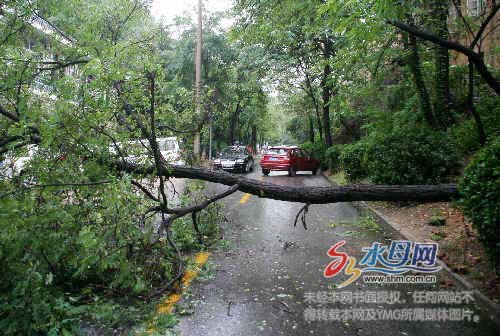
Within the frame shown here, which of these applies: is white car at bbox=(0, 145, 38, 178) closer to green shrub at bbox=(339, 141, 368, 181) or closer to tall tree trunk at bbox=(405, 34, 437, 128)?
tall tree trunk at bbox=(405, 34, 437, 128)

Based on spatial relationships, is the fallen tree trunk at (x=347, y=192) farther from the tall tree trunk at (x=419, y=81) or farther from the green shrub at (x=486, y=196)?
the tall tree trunk at (x=419, y=81)

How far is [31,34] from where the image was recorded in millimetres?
5922

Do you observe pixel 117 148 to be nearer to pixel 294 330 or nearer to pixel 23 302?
pixel 23 302

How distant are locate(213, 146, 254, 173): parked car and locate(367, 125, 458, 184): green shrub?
43.1 ft

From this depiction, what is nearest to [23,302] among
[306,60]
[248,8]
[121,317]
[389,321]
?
[121,317]

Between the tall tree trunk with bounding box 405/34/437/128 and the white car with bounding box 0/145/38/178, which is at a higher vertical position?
the tall tree trunk with bounding box 405/34/437/128

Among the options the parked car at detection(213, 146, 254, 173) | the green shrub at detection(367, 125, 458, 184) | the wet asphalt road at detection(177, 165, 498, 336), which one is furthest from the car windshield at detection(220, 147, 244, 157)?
the wet asphalt road at detection(177, 165, 498, 336)

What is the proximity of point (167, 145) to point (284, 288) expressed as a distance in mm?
3030

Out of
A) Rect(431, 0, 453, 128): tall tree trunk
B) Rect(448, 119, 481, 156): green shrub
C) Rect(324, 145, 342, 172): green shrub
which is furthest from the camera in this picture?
Rect(324, 145, 342, 172): green shrub

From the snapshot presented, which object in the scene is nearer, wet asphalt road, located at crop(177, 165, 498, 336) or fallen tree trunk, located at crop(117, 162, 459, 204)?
wet asphalt road, located at crop(177, 165, 498, 336)

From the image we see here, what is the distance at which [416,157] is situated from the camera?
30.3 ft

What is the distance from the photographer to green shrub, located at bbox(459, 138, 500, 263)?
12.9ft

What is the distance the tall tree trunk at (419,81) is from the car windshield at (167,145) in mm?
7524

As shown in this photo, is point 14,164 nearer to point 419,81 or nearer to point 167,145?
point 167,145
